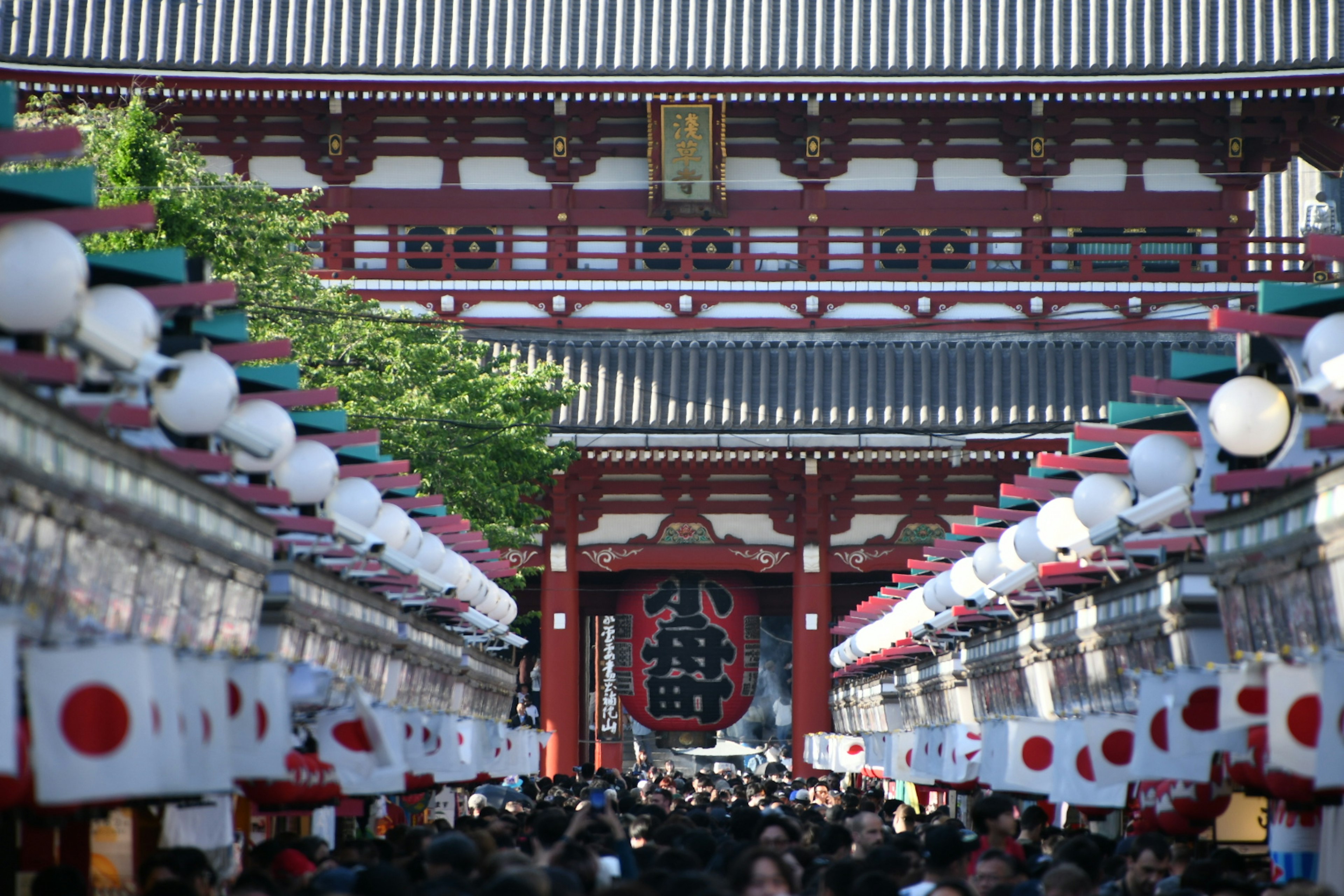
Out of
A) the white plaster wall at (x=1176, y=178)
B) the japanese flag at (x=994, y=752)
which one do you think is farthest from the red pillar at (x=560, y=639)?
the japanese flag at (x=994, y=752)

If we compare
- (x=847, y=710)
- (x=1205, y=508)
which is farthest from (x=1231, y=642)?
(x=847, y=710)

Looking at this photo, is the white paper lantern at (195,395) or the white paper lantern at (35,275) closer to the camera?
the white paper lantern at (35,275)

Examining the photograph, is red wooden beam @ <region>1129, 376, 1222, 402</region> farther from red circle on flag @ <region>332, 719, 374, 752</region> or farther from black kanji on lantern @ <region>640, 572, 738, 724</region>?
black kanji on lantern @ <region>640, 572, 738, 724</region>

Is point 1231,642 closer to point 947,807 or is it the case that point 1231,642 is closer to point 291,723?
point 291,723

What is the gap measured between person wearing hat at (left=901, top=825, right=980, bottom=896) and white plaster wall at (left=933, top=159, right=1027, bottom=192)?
19.1 metres

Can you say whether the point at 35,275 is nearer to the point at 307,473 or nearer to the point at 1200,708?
the point at 307,473

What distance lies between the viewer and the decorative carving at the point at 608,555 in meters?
27.0

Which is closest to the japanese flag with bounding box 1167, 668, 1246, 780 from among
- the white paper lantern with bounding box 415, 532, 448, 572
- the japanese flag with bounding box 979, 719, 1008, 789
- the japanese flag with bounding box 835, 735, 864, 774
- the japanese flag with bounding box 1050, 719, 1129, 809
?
the japanese flag with bounding box 1050, 719, 1129, 809

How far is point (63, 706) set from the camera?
20.4ft

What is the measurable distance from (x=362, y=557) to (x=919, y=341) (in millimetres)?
15731

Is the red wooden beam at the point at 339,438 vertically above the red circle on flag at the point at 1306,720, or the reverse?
the red wooden beam at the point at 339,438

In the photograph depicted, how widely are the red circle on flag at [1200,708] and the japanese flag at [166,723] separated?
4.95 m

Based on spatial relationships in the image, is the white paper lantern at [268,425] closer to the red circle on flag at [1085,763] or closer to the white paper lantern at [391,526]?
the white paper lantern at [391,526]

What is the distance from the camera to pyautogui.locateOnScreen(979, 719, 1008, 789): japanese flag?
40.5 feet
